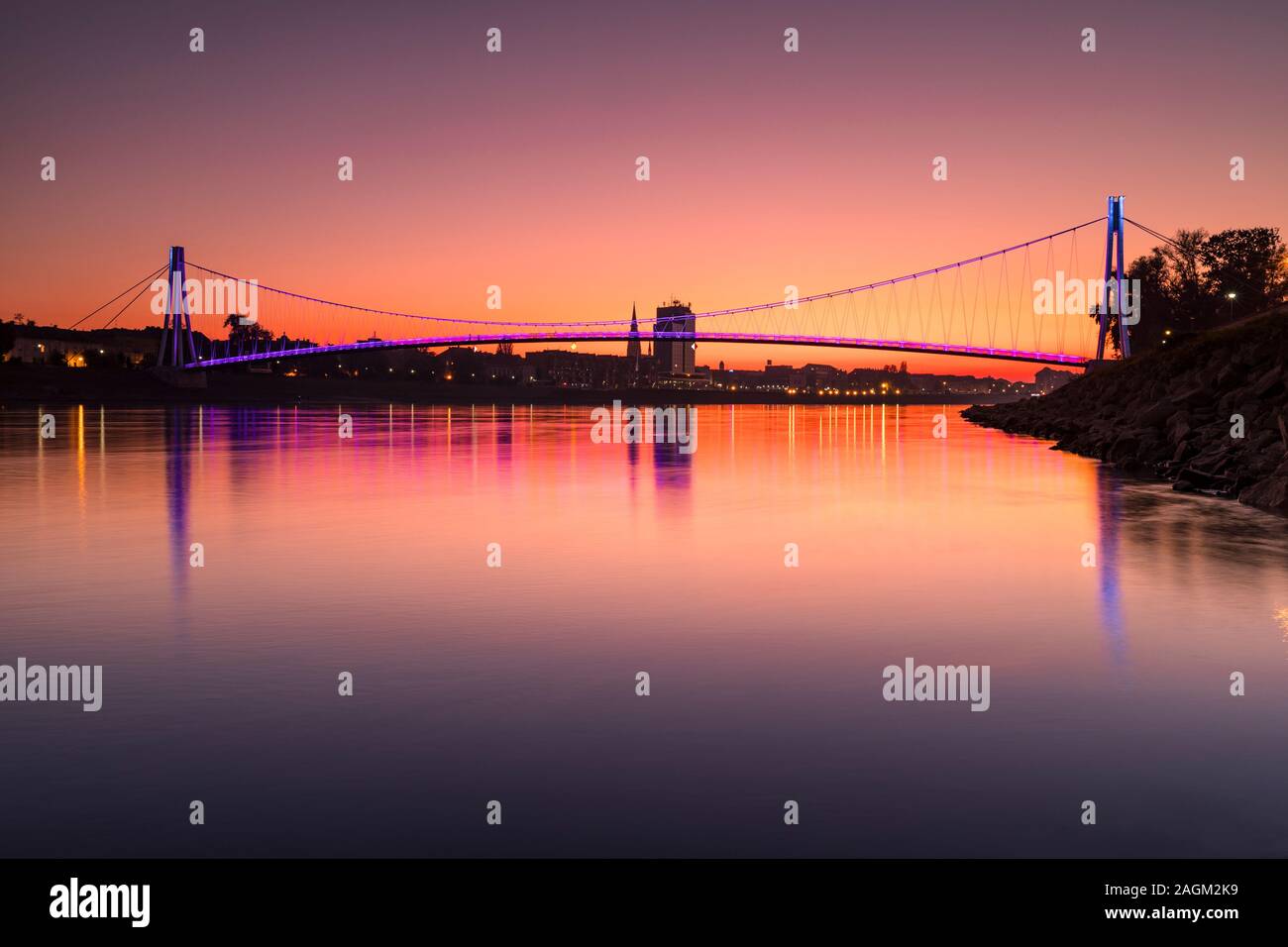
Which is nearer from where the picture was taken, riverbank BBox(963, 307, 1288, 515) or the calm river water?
the calm river water

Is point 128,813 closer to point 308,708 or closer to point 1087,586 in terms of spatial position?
point 308,708

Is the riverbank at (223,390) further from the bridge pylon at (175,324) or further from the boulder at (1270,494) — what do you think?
the boulder at (1270,494)

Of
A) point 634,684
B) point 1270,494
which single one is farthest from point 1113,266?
point 634,684

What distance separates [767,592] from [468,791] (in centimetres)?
628

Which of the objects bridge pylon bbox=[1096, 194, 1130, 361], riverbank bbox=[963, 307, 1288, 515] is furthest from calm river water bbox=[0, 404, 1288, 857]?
bridge pylon bbox=[1096, 194, 1130, 361]

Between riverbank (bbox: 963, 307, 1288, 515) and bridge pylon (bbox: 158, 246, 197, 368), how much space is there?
7900cm

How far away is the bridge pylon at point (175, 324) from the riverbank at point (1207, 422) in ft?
259

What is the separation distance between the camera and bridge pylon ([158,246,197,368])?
10244 cm

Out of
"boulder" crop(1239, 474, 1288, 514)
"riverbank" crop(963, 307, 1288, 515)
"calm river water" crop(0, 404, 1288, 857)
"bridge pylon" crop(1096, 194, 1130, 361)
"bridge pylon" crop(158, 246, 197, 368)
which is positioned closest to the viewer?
"calm river water" crop(0, 404, 1288, 857)

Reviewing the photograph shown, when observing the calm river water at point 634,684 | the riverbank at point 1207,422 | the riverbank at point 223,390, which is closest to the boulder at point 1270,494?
the riverbank at point 1207,422

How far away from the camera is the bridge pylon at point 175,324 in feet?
336

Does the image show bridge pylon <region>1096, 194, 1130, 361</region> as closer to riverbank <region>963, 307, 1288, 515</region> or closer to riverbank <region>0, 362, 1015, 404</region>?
riverbank <region>963, 307, 1288, 515</region>

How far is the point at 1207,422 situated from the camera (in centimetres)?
2880

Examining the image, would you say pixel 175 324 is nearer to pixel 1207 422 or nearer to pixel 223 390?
pixel 223 390
